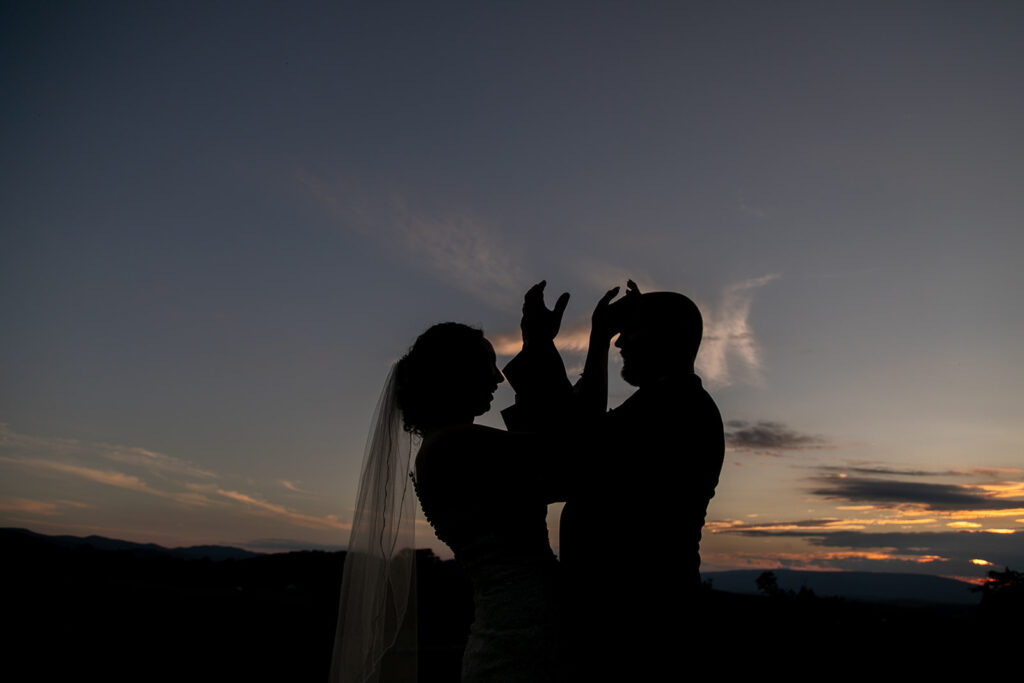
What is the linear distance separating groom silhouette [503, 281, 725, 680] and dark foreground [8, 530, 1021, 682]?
397cm

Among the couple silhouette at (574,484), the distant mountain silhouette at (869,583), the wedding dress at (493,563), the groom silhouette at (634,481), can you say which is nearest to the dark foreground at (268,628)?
the wedding dress at (493,563)

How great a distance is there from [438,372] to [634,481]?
0.95m

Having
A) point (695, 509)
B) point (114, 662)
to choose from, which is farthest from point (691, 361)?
point (114, 662)

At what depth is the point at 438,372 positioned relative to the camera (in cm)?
282

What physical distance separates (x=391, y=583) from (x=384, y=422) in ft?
2.75

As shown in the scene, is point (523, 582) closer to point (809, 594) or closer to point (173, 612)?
point (173, 612)

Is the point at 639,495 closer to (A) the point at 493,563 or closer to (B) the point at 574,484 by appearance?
(B) the point at 574,484

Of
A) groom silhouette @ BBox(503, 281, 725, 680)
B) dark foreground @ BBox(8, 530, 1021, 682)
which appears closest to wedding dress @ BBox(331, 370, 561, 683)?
groom silhouette @ BBox(503, 281, 725, 680)

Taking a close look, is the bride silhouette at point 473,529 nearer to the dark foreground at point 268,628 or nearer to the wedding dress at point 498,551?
the wedding dress at point 498,551

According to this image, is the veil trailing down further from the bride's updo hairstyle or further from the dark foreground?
the dark foreground

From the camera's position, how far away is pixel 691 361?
9.12 ft

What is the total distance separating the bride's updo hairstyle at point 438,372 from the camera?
2801mm

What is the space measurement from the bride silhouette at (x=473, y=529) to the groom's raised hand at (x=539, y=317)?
20 centimetres

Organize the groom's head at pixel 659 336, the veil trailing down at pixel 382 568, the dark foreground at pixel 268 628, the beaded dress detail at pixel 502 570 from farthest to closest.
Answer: the dark foreground at pixel 268 628 → the veil trailing down at pixel 382 568 → the groom's head at pixel 659 336 → the beaded dress detail at pixel 502 570
